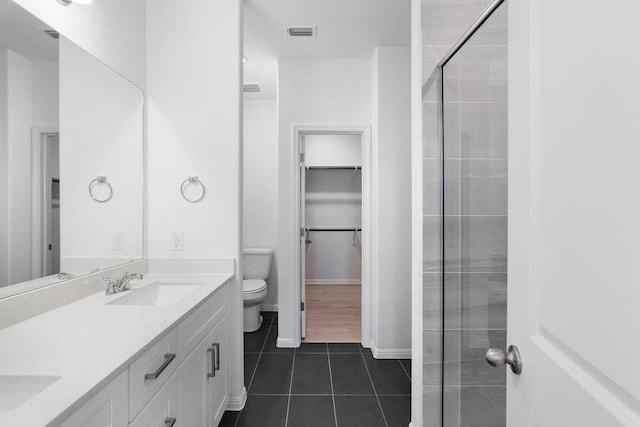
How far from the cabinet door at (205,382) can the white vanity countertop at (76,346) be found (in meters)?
0.26

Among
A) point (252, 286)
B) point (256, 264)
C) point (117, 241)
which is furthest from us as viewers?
point (256, 264)

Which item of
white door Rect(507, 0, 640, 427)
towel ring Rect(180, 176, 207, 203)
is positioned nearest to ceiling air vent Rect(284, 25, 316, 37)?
towel ring Rect(180, 176, 207, 203)

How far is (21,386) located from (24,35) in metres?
1.23

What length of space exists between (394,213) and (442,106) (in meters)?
1.18

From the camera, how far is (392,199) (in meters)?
2.49

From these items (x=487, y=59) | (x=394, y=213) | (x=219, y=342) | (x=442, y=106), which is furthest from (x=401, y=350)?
(x=487, y=59)

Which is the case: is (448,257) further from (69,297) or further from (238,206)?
(69,297)

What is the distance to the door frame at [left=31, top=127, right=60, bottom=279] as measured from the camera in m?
1.14

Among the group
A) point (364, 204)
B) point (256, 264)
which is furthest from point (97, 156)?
point (256, 264)

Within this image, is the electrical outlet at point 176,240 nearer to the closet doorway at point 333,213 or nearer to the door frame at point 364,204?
the door frame at point 364,204

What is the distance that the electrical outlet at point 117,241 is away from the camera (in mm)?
1600

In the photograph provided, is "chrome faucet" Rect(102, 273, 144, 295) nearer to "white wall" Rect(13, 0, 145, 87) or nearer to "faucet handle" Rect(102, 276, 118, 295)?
"faucet handle" Rect(102, 276, 118, 295)

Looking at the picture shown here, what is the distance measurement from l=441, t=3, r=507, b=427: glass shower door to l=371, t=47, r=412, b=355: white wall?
103 cm

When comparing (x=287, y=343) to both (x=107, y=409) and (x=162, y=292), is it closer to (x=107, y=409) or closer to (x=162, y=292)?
(x=162, y=292)
